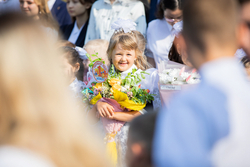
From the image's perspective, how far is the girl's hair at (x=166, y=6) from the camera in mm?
3432

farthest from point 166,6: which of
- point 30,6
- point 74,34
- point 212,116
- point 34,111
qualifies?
point 34,111

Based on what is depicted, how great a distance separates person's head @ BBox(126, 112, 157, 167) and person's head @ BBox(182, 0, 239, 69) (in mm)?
319

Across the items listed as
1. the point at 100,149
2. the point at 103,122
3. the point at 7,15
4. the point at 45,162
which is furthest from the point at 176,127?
the point at 103,122

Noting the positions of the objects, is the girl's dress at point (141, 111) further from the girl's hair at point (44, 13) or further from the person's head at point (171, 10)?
the girl's hair at point (44, 13)

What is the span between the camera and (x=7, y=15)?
3.26 ft

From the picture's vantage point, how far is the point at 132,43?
3.19 m

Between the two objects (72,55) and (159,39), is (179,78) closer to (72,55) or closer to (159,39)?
(159,39)

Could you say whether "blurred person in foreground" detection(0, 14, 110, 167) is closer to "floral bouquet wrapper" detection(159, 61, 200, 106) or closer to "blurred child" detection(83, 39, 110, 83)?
"floral bouquet wrapper" detection(159, 61, 200, 106)

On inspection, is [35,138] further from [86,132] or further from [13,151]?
[86,132]

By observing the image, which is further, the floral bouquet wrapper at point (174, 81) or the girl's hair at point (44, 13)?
the girl's hair at point (44, 13)

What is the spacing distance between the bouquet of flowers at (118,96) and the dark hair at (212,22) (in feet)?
5.49

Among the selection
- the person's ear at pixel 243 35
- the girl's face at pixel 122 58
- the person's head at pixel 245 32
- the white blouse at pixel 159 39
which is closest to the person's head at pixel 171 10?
the white blouse at pixel 159 39

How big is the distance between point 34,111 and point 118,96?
1856 mm

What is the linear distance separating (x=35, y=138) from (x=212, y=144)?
589 mm
